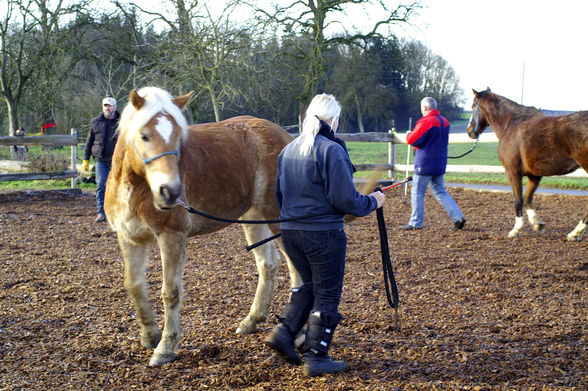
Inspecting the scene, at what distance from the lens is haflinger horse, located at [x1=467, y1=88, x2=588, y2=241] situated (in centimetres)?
778

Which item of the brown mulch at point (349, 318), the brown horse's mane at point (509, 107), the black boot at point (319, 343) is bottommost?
the brown mulch at point (349, 318)

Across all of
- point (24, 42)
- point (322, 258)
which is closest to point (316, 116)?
point (322, 258)

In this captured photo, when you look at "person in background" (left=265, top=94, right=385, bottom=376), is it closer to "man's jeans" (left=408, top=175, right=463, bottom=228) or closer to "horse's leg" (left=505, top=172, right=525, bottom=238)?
"man's jeans" (left=408, top=175, right=463, bottom=228)

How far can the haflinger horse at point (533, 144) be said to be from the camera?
7781 millimetres

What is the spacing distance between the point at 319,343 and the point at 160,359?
1097 millimetres

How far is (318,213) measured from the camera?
126 inches

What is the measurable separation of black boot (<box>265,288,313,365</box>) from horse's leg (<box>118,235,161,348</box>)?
103 cm

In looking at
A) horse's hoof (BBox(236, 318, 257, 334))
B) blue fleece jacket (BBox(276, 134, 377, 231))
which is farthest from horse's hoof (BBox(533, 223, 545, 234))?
blue fleece jacket (BBox(276, 134, 377, 231))

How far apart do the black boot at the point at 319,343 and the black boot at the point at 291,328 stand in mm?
112

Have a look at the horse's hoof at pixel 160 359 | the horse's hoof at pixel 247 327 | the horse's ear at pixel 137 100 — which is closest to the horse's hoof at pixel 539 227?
the horse's hoof at pixel 247 327

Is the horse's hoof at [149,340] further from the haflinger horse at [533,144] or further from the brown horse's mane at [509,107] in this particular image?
the brown horse's mane at [509,107]

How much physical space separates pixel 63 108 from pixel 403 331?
2346 cm

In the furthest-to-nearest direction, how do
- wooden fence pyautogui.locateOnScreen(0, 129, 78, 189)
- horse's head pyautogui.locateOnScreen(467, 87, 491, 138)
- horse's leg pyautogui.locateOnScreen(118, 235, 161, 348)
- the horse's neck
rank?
wooden fence pyautogui.locateOnScreen(0, 129, 78, 189) → horse's head pyautogui.locateOnScreen(467, 87, 491, 138) → the horse's neck → horse's leg pyautogui.locateOnScreen(118, 235, 161, 348)

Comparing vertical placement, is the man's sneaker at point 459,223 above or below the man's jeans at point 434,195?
below
